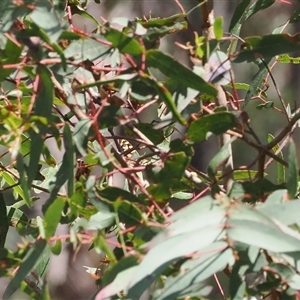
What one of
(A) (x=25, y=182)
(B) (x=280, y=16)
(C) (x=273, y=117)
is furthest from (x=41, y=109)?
(B) (x=280, y=16)

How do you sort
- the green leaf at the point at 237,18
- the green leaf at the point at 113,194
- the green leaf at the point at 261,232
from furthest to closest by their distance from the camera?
the green leaf at the point at 237,18 < the green leaf at the point at 113,194 < the green leaf at the point at 261,232

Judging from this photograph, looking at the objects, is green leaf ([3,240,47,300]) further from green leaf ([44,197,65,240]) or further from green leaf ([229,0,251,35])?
green leaf ([229,0,251,35])

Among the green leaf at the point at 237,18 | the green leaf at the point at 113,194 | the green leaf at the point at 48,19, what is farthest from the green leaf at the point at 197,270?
the green leaf at the point at 237,18

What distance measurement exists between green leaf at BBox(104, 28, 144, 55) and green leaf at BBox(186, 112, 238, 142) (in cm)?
9

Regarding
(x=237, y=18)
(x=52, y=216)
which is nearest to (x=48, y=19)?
(x=52, y=216)

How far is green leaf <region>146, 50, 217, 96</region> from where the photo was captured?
1.54ft

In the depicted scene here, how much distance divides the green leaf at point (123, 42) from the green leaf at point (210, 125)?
0.30 ft

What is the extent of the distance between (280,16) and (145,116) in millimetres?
528

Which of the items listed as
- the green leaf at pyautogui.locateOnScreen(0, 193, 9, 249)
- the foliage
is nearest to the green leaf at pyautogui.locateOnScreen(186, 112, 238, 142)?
the foliage

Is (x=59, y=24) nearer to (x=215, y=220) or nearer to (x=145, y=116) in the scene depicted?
(x=215, y=220)

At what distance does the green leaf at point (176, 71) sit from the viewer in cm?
47

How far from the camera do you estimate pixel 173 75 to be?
48cm

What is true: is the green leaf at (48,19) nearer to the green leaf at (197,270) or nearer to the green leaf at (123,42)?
the green leaf at (123,42)

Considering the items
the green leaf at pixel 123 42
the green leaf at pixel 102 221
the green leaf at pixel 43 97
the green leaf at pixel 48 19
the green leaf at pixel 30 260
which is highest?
the green leaf at pixel 48 19
